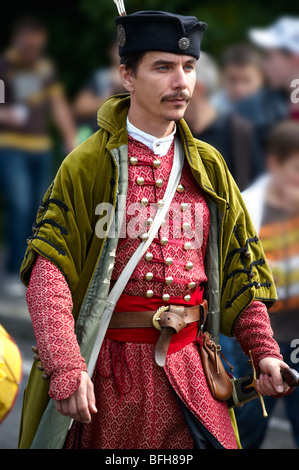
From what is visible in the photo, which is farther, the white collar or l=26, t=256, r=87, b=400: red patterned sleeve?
the white collar

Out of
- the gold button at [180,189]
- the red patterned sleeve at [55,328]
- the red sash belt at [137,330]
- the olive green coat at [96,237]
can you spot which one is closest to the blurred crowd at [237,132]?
the olive green coat at [96,237]

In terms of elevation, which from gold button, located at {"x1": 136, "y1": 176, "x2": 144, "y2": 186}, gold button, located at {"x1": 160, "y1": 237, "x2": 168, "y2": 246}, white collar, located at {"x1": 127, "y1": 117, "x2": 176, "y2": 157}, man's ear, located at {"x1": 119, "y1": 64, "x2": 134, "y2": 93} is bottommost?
gold button, located at {"x1": 160, "y1": 237, "x2": 168, "y2": 246}

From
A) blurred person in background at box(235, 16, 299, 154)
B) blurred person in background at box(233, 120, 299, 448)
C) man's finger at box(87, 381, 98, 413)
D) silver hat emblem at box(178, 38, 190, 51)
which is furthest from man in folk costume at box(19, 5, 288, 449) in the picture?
blurred person in background at box(235, 16, 299, 154)

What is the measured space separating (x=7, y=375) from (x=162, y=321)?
0.56 m

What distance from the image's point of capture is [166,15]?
11.9ft

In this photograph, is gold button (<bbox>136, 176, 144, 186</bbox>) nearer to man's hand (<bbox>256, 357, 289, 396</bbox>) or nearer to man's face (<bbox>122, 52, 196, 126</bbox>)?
man's face (<bbox>122, 52, 196, 126</bbox>)

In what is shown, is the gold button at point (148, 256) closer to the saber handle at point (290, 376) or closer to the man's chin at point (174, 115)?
the man's chin at point (174, 115)

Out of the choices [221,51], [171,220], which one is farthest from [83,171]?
[221,51]

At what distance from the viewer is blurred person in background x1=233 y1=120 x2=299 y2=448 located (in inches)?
197

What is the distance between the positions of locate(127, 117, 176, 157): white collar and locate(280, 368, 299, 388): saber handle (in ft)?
2.87

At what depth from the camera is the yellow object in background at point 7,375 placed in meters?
3.61

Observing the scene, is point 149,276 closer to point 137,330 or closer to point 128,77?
point 137,330

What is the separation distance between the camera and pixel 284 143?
5496 mm
